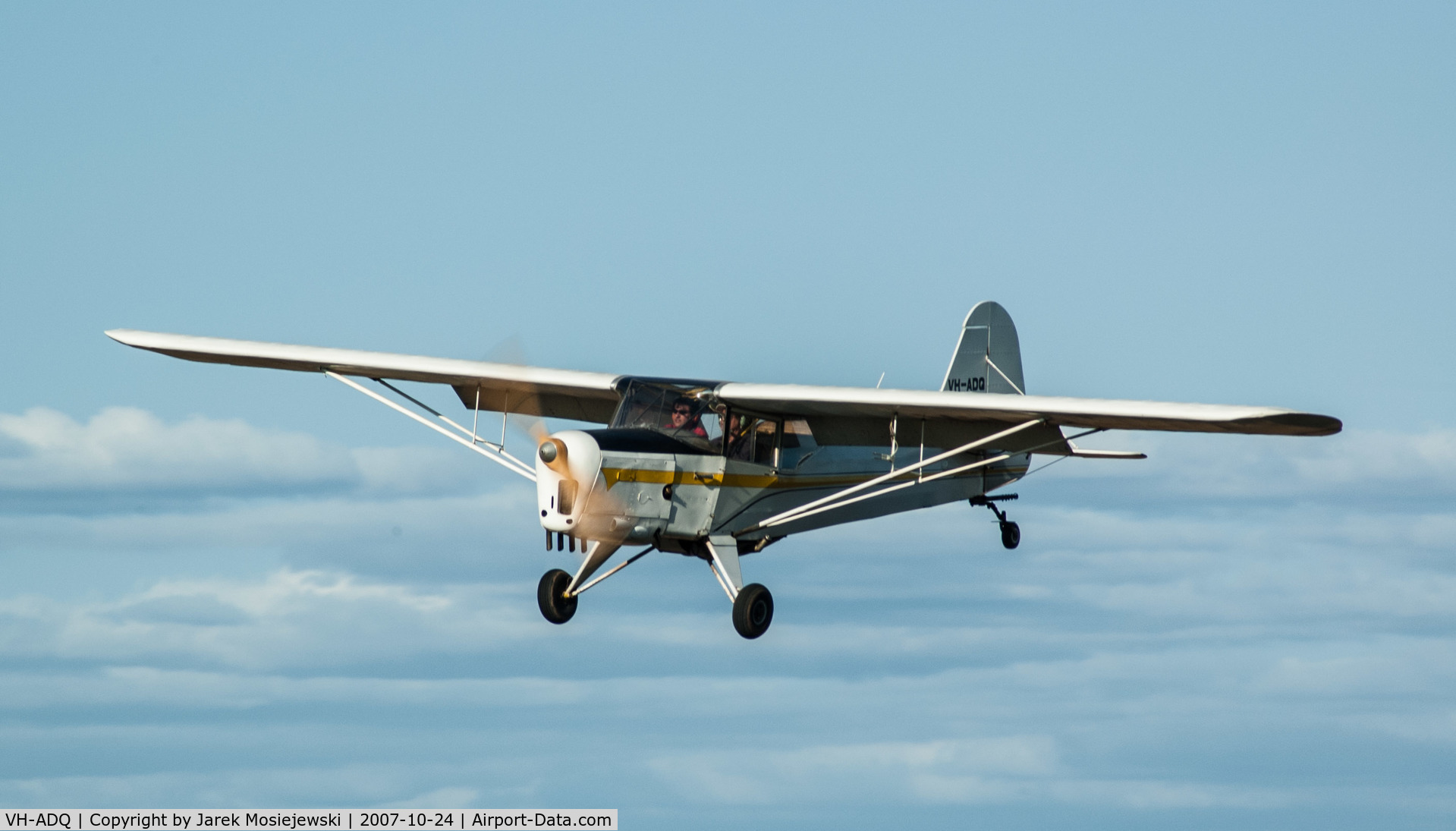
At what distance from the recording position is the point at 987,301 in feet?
75.8

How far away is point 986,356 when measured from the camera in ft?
75.3

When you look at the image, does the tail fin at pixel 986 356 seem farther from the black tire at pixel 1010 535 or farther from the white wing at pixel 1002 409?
the white wing at pixel 1002 409

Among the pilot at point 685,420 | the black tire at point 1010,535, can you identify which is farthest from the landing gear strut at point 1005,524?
the pilot at point 685,420

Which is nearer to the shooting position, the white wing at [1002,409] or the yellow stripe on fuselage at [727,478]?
the white wing at [1002,409]

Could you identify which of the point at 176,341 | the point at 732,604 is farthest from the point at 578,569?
the point at 176,341

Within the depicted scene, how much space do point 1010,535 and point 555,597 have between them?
6530 millimetres

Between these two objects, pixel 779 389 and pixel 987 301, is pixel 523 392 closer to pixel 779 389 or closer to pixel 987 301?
pixel 779 389

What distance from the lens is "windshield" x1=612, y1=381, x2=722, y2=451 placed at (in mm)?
17656

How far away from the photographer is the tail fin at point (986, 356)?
22.7m

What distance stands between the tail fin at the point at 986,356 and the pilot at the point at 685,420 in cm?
571

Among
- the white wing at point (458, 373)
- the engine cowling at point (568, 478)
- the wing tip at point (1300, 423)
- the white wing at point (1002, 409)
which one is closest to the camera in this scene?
the wing tip at point (1300, 423)

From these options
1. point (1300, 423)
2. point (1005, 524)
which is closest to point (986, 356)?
point (1005, 524)

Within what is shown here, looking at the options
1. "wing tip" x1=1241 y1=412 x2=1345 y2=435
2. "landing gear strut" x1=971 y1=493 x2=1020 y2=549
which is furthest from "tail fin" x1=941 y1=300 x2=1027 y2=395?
"wing tip" x1=1241 y1=412 x2=1345 y2=435

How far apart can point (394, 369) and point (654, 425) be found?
4.02 metres
